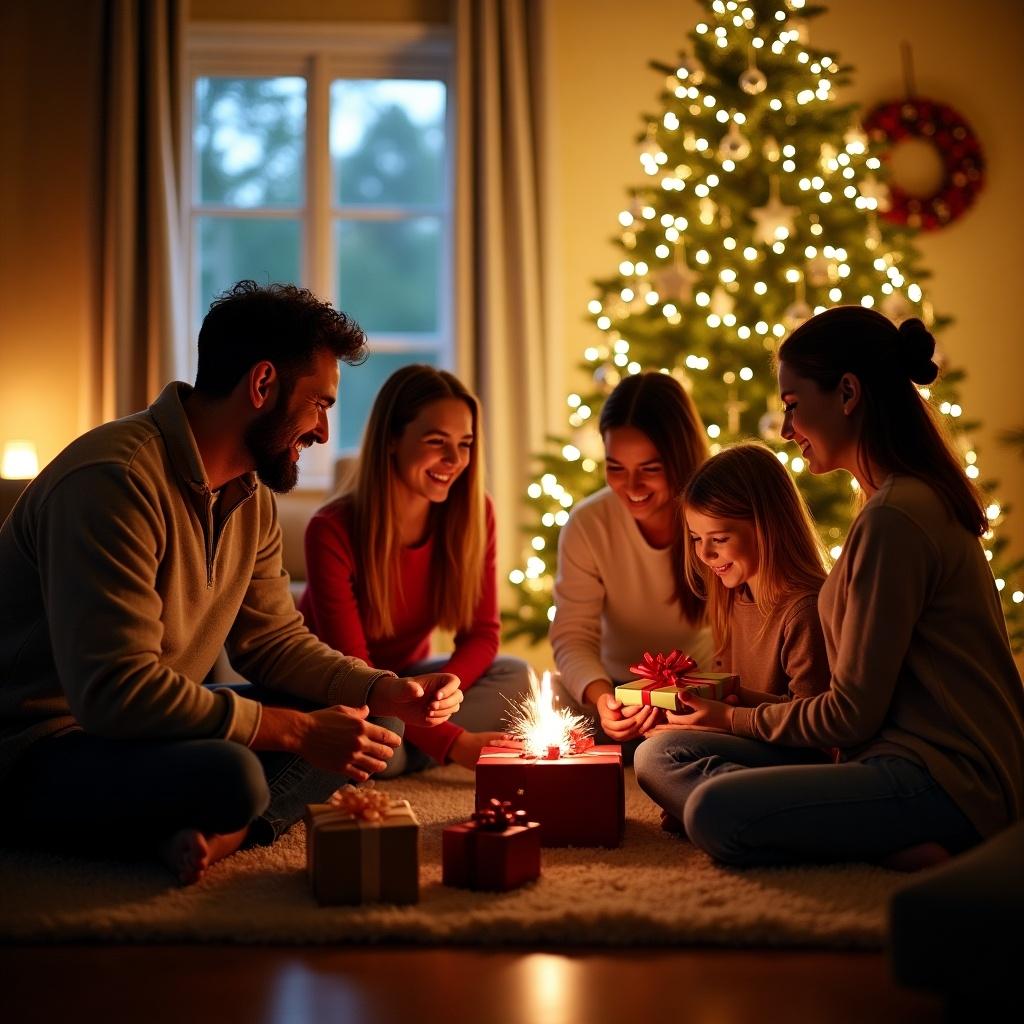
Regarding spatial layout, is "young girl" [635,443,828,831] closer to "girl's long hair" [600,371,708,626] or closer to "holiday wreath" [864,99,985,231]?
"girl's long hair" [600,371,708,626]

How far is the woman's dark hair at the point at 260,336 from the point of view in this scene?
88.7 inches

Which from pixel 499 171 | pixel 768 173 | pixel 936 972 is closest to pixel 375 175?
pixel 499 171

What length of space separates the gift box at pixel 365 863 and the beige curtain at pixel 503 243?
121 inches

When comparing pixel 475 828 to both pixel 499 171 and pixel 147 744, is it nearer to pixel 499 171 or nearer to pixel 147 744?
pixel 147 744

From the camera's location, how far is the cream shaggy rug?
5.88 ft

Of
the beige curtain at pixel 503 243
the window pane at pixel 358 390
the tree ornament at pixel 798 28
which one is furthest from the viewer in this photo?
the window pane at pixel 358 390

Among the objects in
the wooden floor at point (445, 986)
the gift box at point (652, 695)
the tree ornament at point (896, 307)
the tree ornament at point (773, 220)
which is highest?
the tree ornament at point (773, 220)

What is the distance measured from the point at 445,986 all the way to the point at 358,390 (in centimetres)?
399

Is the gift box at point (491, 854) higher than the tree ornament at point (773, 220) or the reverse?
the reverse

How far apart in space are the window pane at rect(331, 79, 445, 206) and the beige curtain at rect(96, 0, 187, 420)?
75cm

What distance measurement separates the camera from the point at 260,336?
2.25m

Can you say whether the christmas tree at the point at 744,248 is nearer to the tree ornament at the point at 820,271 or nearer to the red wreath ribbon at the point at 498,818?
the tree ornament at the point at 820,271

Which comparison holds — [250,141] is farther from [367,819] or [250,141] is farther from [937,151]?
[367,819]

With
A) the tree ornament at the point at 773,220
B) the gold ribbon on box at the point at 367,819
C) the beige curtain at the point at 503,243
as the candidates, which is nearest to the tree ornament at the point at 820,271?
the tree ornament at the point at 773,220
